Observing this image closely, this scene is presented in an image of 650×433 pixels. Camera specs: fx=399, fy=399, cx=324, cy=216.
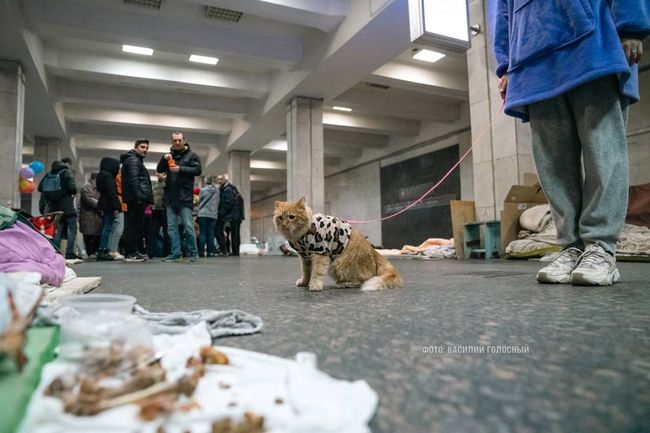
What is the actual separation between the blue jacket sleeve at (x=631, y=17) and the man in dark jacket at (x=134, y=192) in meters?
5.44

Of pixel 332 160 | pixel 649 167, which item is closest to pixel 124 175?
pixel 649 167

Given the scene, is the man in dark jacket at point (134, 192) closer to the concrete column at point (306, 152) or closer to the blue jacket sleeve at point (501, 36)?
the concrete column at point (306, 152)

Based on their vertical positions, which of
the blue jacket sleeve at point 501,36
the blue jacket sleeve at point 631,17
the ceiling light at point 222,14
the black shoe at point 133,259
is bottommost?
the black shoe at point 133,259

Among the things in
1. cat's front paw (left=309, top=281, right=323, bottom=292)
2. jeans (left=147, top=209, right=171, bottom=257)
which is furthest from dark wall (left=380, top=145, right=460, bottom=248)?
cat's front paw (left=309, top=281, right=323, bottom=292)

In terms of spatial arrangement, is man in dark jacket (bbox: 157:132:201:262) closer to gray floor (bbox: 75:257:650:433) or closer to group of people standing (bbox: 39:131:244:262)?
group of people standing (bbox: 39:131:244:262)

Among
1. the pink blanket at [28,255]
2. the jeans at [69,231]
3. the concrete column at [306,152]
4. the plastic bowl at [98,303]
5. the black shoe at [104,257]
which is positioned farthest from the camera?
the concrete column at [306,152]

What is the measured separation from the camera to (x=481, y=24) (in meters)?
6.14

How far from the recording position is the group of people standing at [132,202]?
17.7 feet

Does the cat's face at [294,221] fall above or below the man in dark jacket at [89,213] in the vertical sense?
below

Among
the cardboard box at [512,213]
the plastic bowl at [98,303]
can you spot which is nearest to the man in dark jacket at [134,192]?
the cardboard box at [512,213]

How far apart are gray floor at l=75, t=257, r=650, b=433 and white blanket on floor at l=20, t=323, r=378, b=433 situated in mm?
51

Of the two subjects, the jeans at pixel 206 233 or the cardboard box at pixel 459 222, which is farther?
the jeans at pixel 206 233

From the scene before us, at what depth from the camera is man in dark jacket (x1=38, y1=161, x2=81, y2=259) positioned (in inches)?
242

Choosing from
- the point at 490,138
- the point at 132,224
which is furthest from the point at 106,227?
the point at 490,138
